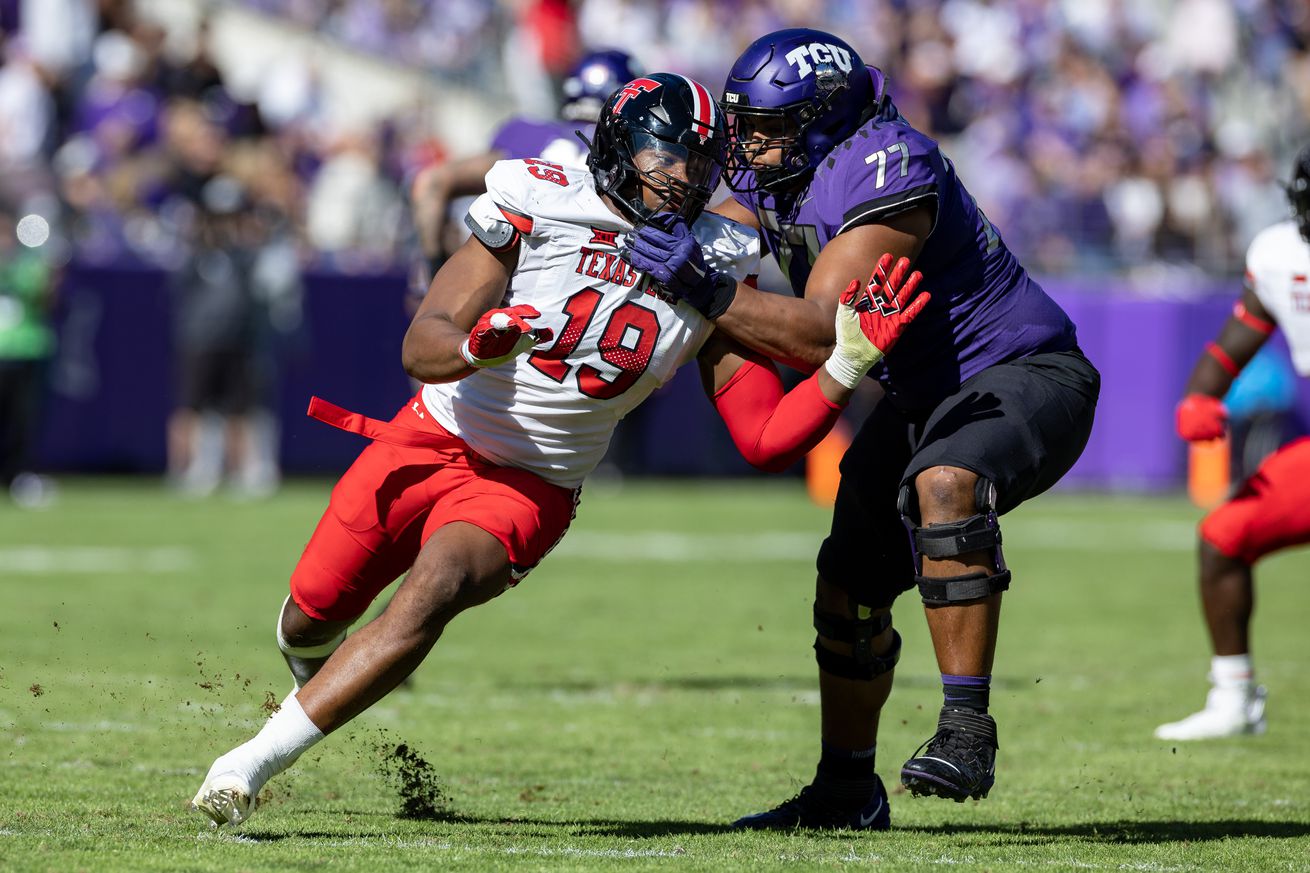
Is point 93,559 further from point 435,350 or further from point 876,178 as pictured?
point 876,178

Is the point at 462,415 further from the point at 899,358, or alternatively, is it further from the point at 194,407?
the point at 194,407

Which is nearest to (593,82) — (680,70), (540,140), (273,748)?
(540,140)

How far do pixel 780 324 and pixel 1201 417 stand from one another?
2.57 m

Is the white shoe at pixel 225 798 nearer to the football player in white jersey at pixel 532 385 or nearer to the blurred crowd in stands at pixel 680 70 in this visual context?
the football player in white jersey at pixel 532 385

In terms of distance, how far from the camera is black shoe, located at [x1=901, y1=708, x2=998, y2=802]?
14.4 feet

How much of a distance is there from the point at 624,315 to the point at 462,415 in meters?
0.49

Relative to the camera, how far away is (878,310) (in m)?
4.52

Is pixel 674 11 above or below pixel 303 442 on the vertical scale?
above

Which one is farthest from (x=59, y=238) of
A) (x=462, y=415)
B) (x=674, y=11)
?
(x=462, y=415)

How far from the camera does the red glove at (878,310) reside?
4.51m

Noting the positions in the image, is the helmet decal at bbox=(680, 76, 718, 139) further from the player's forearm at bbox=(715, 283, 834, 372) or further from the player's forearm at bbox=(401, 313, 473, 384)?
the player's forearm at bbox=(401, 313, 473, 384)

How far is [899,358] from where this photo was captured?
4.95m

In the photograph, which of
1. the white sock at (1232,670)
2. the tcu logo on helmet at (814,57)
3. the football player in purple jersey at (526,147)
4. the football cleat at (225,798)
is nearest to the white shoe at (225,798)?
the football cleat at (225,798)

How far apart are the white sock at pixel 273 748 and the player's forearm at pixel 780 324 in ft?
4.42
